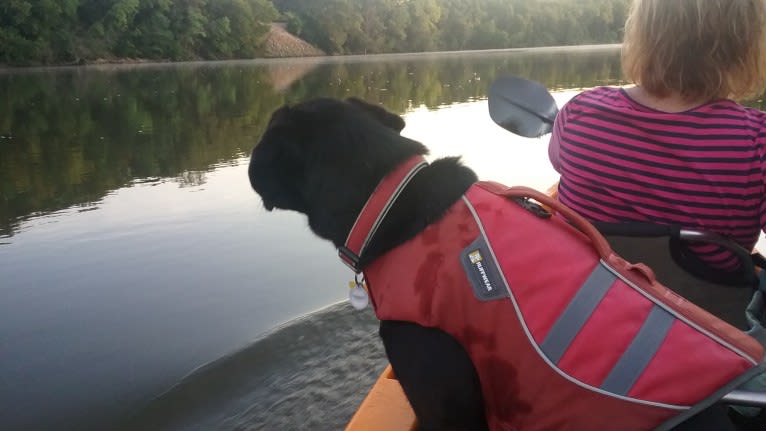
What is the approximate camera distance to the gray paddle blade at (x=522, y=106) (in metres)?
3.00

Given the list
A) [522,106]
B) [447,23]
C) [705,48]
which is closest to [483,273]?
[705,48]

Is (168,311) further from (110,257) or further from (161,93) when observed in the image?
(161,93)

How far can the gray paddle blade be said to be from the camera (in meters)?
3.00

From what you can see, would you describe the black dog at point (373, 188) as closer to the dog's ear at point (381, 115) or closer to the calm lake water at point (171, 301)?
the dog's ear at point (381, 115)

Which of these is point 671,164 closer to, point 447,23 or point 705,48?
point 705,48

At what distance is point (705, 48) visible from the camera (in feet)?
5.98

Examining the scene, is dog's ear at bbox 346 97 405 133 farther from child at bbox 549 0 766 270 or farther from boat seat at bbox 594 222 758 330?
boat seat at bbox 594 222 758 330

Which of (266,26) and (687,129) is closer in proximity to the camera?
(687,129)

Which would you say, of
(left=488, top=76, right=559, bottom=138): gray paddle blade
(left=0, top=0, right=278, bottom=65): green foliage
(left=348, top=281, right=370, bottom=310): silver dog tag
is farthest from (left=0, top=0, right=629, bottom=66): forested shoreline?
(left=348, top=281, right=370, bottom=310): silver dog tag

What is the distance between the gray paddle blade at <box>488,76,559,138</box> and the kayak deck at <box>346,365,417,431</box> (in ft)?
4.99

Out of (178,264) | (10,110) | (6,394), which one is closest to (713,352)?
(6,394)

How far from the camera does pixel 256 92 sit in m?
23.5

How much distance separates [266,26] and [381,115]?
73.3m

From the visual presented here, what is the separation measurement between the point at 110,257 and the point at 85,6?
59059mm
